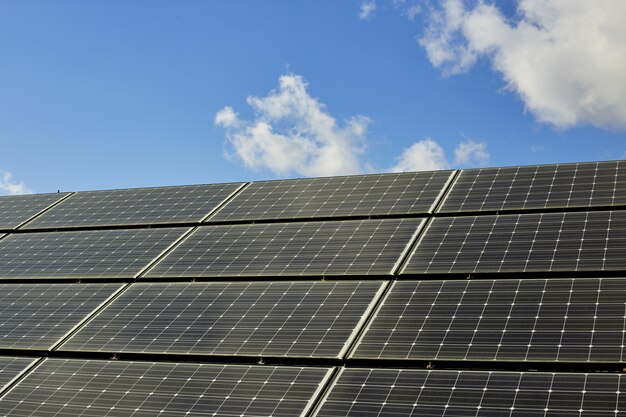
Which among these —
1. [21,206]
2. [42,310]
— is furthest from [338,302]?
[21,206]

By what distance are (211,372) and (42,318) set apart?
17.5ft

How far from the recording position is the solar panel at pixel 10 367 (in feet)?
57.5

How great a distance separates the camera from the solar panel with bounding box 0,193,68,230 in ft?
89.4

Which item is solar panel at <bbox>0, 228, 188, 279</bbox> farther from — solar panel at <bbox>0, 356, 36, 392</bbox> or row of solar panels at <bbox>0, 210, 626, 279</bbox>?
solar panel at <bbox>0, 356, 36, 392</bbox>

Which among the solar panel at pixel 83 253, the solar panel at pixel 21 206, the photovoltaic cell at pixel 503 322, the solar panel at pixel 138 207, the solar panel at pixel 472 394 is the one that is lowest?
the solar panel at pixel 472 394

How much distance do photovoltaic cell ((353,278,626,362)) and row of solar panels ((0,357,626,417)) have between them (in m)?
0.62

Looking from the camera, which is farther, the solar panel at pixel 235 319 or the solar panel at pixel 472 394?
the solar panel at pixel 235 319

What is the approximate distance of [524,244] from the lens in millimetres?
19047

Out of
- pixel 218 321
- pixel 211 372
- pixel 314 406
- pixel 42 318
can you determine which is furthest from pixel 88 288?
pixel 314 406

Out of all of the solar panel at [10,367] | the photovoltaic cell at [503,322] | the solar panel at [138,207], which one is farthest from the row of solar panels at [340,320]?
the solar panel at [138,207]

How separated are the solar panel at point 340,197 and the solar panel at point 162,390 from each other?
6.94m

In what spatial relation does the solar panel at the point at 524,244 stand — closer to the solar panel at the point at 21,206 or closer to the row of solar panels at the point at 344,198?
the row of solar panels at the point at 344,198

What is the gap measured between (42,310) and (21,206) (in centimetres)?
943

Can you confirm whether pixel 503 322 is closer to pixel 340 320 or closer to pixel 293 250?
pixel 340 320
